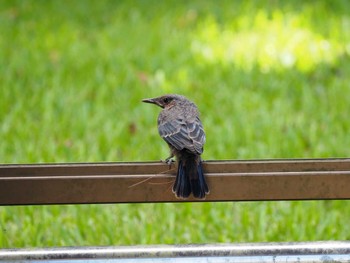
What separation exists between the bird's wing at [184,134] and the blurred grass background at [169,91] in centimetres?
106

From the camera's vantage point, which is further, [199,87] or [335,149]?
[199,87]

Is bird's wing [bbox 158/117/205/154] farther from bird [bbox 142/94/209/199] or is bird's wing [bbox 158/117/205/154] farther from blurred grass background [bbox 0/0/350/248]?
blurred grass background [bbox 0/0/350/248]

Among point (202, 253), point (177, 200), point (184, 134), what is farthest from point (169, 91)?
point (202, 253)

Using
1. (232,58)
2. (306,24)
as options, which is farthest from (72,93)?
(306,24)

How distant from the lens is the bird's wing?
342 centimetres

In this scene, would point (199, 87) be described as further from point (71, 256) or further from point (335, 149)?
point (71, 256)

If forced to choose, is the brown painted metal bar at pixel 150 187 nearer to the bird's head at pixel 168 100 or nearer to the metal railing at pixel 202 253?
the metal railing at pixel 202 253

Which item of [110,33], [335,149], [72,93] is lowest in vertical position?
[335,149]

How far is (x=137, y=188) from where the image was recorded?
2.82 meters

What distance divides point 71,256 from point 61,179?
0.27 metres

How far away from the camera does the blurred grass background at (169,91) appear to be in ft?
15.8

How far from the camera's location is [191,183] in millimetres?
2943

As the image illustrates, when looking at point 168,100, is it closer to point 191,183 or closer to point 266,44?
point 191,183

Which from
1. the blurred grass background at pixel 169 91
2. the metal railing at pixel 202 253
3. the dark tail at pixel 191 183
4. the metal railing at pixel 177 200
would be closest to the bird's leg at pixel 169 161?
the dark tail at pixel 191 183
